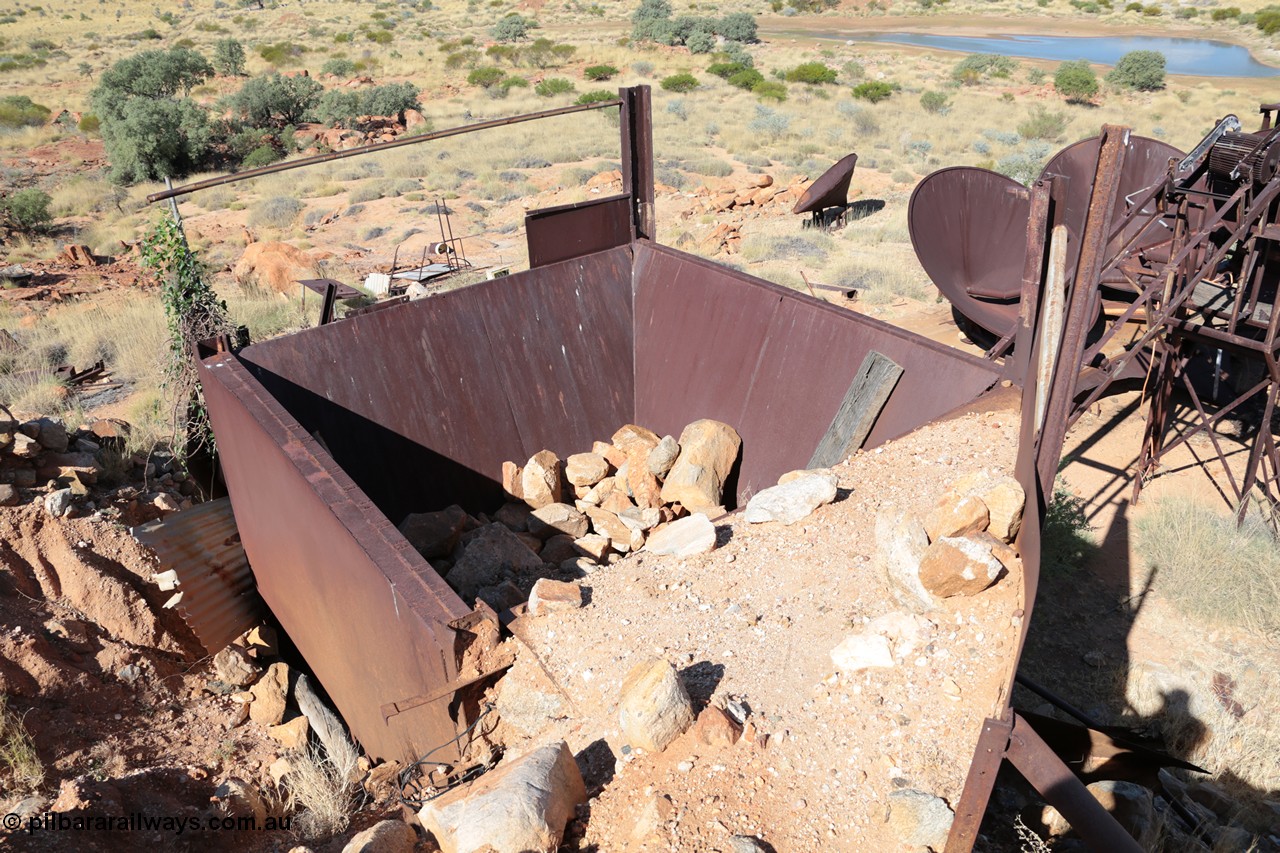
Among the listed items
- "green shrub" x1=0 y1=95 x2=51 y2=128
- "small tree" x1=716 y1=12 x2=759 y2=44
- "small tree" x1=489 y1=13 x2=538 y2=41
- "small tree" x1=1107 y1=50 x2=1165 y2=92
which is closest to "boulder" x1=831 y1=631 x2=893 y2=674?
"green shrub" x1=0 y1=95 x2=51 y2=128

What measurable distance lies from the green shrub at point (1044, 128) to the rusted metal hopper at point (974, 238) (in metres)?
15.9

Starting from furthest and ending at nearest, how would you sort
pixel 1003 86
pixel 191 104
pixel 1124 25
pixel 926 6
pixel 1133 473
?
pixel 926 6
pixel 1124 25
pixel 1003 86
pixel 191 104
pixel 1133 473

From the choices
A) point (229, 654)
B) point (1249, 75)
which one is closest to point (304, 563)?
point (229, 654)

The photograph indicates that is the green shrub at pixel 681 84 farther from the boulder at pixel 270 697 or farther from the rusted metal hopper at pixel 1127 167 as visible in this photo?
the boulder at pixel 270 697

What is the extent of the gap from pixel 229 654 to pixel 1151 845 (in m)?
4.18

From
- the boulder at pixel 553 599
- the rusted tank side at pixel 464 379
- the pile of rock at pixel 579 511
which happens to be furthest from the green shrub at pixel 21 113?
the boulder at pixel 553 599

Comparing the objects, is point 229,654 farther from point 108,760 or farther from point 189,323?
point 189,323

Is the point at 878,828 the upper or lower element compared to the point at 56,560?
upper

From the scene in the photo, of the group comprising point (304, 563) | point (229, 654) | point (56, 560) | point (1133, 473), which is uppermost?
point (304, 563)

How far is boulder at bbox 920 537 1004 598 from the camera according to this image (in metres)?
2.90

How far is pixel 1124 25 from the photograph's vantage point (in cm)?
4616

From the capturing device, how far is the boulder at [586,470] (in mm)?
5602

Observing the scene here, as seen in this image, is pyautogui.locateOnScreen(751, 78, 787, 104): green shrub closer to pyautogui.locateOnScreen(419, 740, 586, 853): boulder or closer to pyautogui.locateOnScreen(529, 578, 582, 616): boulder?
pyautogui.locateOnScreen(529, 578, 582, 616): boulder

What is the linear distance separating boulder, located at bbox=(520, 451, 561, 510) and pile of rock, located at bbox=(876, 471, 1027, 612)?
2558 mm
